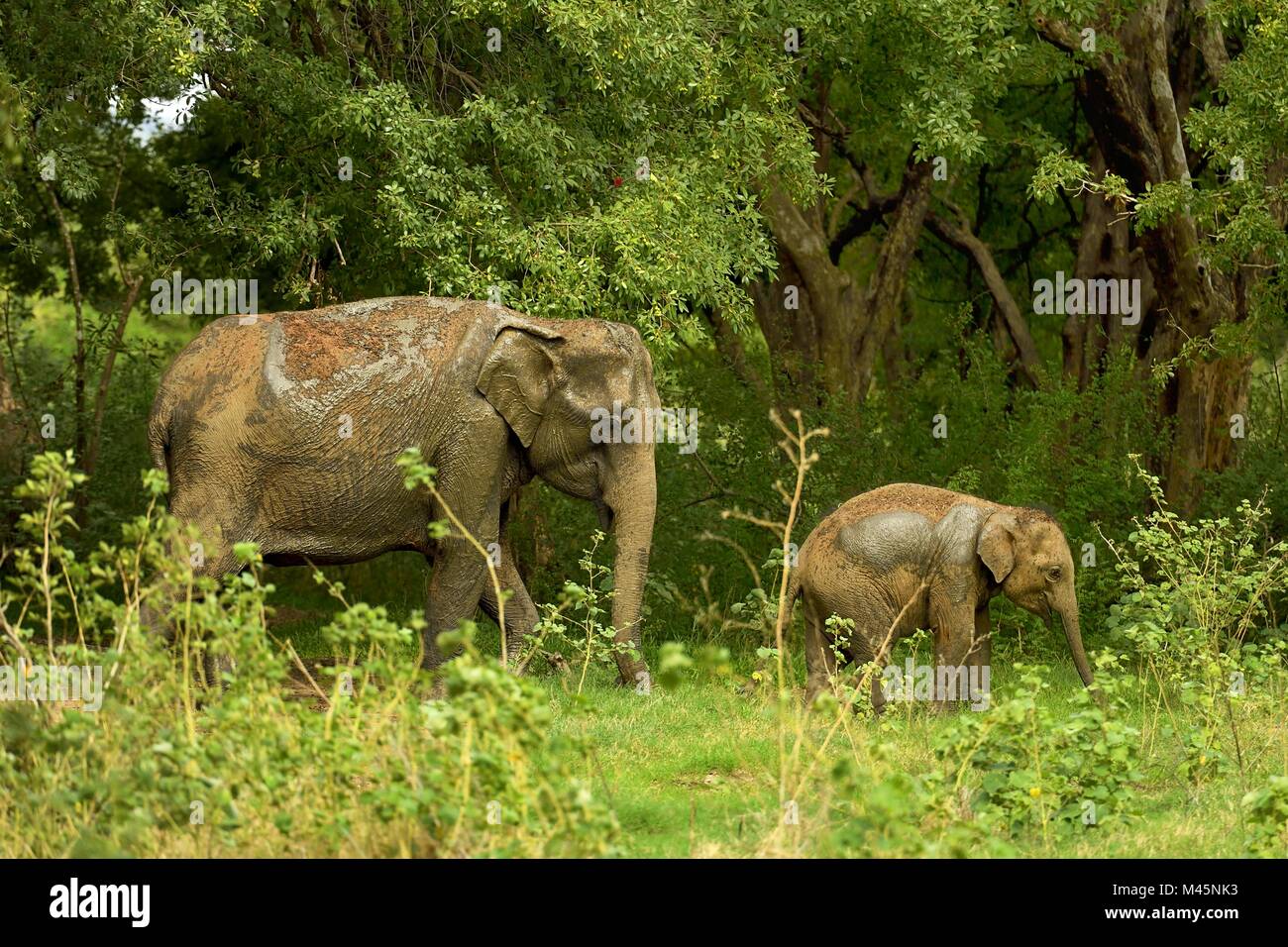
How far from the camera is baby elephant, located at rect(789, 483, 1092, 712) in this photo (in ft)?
41.0

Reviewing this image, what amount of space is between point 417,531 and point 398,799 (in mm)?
5922

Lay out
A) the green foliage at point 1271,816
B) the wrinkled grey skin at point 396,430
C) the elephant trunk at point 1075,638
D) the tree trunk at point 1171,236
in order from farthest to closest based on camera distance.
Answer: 1. the tree trunk at point 1171,236
2. the wrinkled grey skin at point 396,430
3. the elephant trunk at point 1075,638
4. the green foliage at point 1271,816

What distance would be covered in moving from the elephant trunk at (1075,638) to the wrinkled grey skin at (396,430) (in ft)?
9.02

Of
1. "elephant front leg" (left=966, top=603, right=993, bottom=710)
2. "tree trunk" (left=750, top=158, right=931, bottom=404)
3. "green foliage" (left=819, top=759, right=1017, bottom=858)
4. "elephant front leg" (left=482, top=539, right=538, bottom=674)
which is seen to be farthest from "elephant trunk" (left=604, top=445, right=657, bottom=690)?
"tree trunk" (left=750, top=158, right=931, bottom=404)

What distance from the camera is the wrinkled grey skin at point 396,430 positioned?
12.5 meters

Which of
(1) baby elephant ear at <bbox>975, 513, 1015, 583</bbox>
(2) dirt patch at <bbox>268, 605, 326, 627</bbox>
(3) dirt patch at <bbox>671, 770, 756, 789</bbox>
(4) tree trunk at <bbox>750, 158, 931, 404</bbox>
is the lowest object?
(3) dirt patch at <bbox>671, 770, 756, 789</bbox>

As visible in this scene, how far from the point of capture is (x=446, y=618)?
42.5 ft

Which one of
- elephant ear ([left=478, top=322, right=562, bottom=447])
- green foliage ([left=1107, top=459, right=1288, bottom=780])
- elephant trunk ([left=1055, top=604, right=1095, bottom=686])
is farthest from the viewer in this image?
elephant ear ([left=478, top=322, right=562, bottom=447])

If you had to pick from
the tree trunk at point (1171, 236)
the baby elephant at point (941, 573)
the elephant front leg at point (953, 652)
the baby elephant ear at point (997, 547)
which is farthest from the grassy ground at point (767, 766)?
the tree trunk at point (1171, 236)

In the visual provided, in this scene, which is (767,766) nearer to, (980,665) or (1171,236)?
(980,665)

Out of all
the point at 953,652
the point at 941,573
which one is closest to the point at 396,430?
the point at 941,573

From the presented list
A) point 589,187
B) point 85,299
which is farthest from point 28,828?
point 85,299

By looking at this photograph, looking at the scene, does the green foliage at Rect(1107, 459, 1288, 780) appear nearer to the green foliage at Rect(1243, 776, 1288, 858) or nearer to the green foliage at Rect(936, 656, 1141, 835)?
the green foliage at Rect(936, 656, 1141, 835)

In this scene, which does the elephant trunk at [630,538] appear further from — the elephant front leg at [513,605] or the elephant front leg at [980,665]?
the elephant front leg at [980,665]
